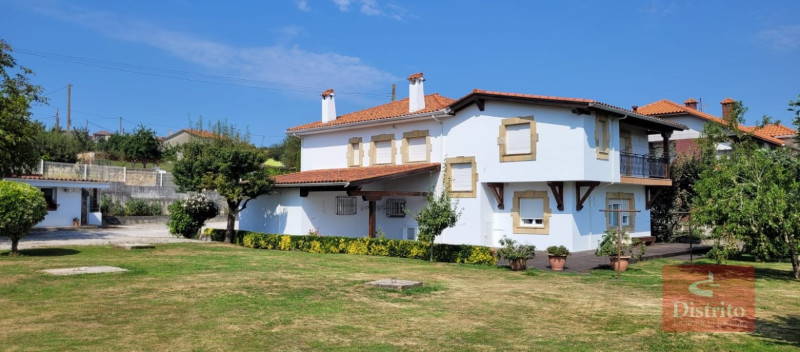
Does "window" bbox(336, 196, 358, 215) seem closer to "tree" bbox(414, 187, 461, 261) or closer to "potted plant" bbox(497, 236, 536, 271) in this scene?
"tree" bbox(414, 187, 461, 261)

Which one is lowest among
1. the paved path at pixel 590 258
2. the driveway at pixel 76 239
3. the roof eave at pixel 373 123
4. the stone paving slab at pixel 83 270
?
the paved path at pixel 590 258

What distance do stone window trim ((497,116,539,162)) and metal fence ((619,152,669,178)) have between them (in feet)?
13.4

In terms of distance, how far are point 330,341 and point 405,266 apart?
31.6 feet

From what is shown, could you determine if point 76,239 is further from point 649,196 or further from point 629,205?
point 649,196

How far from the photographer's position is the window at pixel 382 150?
26625 mm

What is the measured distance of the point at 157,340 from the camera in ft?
23.6

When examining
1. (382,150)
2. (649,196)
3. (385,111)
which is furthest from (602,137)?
(385,111)

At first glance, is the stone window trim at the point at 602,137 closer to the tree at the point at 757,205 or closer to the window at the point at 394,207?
the tree at the point at 757,205

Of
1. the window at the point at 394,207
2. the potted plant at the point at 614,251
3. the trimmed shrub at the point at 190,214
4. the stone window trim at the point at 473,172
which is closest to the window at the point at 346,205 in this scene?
the window at the point at 394,207

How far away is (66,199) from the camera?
1281 inches

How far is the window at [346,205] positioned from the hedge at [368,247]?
11.7 feet

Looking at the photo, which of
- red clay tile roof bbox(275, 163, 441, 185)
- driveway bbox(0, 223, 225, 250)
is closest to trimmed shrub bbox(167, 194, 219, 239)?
driveway bbox(0, 223, 225, 250)

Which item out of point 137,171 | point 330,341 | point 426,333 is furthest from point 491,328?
point 137,171

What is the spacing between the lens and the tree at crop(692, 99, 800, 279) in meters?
14.6
